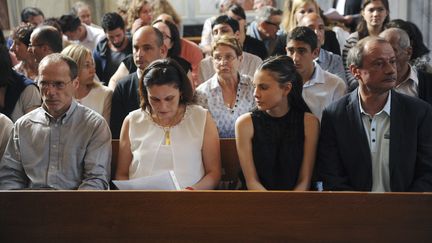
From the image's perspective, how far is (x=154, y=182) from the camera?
280 centimetres

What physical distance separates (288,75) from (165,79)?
632mm

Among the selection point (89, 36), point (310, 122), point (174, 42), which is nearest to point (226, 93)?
point (310, 122)

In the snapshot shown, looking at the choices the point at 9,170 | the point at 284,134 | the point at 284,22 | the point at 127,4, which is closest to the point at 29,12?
the point at 127,4

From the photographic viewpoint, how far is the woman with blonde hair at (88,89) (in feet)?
13.4

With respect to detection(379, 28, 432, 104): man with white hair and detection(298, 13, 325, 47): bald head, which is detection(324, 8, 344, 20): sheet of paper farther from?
detection(379, 28, 432, 104): man with white hair

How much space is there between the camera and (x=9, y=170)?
3127 mm

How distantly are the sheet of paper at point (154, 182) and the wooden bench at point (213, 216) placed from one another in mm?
333

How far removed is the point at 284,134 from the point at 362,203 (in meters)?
0.86

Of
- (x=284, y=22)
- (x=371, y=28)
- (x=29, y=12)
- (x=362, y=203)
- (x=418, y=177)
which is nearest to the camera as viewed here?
(x=362, y=203)

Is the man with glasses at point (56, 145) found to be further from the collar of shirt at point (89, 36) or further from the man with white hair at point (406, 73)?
the collar of shirt at point (89, 36)

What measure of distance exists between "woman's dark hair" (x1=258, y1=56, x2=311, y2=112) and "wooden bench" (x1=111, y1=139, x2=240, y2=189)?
412mm

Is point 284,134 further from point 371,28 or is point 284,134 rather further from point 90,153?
point 371,28

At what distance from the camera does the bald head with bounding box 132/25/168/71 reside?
13.7ft

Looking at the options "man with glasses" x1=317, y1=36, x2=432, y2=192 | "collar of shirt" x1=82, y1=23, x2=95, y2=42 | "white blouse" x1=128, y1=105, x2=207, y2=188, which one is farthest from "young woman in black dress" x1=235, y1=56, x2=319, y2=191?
"collar of shirt" x1=82, y1=23, x2=95, y2=42
